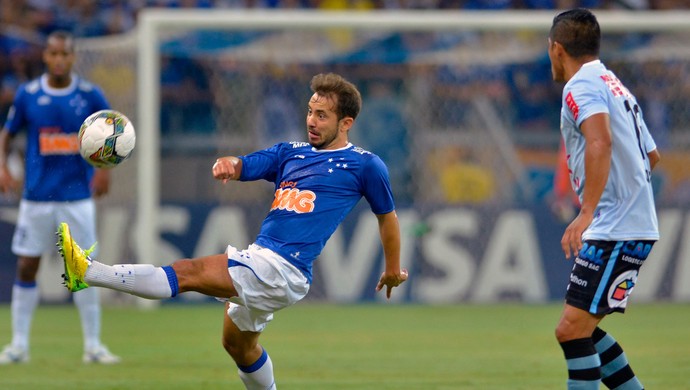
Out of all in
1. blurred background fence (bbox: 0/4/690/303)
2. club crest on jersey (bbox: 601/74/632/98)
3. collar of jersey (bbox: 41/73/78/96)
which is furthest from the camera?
blurred background fence (bbox: 0/4/690/303)

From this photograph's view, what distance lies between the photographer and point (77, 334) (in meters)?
11.9

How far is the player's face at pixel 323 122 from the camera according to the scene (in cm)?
656

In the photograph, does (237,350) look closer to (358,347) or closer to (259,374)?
(259,374)

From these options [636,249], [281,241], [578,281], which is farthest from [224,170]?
[636,249]

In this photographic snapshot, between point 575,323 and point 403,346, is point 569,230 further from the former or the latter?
point 403,346


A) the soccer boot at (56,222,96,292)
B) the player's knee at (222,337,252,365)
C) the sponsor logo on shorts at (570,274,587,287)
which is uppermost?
the sponsor logo on shorts at (570,274,587,287)

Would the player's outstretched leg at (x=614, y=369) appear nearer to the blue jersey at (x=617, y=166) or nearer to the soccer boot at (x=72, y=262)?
the blue jersey at (x=617, y=166)

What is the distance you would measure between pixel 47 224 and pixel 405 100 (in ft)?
24.6

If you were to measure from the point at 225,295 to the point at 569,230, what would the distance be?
1831 millimetres

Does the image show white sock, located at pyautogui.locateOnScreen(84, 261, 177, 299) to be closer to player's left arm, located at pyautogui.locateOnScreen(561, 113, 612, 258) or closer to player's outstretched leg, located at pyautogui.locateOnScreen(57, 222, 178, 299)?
player's outstretched leg, located at pyautogui.locateOnScreen(57, 222, 178, 299)

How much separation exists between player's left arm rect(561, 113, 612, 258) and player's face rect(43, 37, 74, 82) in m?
5.23

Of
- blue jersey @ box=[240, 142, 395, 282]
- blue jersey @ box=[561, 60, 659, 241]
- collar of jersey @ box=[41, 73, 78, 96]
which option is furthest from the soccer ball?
blue jersey @ box=[561, 60, 659, 241]

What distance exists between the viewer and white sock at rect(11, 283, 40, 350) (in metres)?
9.61

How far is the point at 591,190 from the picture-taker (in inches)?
226
